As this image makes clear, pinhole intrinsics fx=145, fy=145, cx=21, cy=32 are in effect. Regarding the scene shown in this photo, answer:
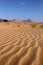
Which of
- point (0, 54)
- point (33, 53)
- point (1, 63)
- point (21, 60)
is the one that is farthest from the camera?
point (33, 53)

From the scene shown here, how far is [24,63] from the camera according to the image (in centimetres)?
258

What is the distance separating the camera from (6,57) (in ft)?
9.21

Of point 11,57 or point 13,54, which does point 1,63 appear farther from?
point 13,54

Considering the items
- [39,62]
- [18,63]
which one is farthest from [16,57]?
[39,62]

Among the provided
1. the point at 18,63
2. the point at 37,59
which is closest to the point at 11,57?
the point at 18,63

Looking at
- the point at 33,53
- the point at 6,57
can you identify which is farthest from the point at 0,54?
the point at 33,53

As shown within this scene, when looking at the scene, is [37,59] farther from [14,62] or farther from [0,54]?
[0,54]

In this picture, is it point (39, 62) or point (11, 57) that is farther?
point (11, 57)

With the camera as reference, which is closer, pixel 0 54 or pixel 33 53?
pixel 0 54

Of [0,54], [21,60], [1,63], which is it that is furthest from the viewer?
[0,54]

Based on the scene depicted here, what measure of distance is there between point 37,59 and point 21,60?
1.05 feet

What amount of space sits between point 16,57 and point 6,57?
19 cm

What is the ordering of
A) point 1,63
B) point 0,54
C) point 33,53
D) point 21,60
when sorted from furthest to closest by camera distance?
point 33,53, point 0,54, point 21,60, point 1,63

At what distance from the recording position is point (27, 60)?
2.73 metres
